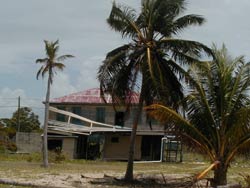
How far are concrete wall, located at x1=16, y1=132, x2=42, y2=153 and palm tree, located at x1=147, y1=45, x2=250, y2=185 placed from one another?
3532 cm

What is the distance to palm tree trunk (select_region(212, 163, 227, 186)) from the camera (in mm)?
20641

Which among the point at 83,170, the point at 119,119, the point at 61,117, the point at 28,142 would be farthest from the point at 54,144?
the point at 83,170

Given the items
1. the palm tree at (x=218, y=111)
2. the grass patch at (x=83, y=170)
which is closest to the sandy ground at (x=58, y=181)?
the grass patch at (x=83, y=170)

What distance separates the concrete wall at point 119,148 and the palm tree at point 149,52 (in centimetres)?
2686

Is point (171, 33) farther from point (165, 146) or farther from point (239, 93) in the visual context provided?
point (165, 146)

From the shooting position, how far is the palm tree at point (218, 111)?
818 inches

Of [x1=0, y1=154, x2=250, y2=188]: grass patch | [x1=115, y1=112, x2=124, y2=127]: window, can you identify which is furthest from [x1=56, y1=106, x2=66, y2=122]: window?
[x1=0, y1=154, x2=250, y2=188]: grass patch

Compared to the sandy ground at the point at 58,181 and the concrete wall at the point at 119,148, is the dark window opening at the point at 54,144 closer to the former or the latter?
the concrete wall at the point at 119,148

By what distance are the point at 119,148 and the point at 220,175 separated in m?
30.8

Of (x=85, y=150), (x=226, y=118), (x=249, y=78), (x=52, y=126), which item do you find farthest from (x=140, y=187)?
(x=85, y=150)

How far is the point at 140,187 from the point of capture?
73.5 feet

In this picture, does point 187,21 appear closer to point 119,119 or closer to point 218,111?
point 218,111

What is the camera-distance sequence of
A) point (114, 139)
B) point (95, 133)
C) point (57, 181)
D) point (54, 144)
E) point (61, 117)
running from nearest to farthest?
point (57, 181), point (95, 133), point (114, 139), point (54, 144), point (61, 117)

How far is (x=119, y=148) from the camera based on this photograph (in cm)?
5119
